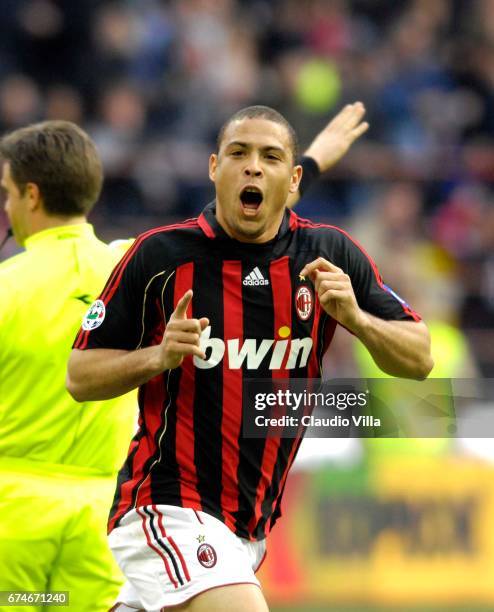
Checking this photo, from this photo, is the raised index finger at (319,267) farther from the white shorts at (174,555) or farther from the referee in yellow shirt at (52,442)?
the referee in yellow shirt at (52,442)

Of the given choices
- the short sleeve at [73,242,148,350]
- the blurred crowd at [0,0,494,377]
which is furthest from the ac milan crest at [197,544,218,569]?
the blurred crowd at [0,0,494,377]

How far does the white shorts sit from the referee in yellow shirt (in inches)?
22.1

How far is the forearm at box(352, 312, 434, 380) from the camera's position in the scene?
3.99 meters

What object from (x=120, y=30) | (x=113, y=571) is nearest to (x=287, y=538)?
(x=113, y=571)

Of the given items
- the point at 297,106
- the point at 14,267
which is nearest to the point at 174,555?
the point at 14,267

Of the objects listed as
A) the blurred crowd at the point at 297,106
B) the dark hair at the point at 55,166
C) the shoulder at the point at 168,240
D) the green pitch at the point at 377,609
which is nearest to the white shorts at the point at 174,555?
the shoulder at the point at 168,240

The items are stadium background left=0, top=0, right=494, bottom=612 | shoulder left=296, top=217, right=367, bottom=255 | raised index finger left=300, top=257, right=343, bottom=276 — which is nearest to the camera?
raised index finger left=300, top=257, right=343, bottom=276

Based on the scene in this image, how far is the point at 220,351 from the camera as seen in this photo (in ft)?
13.7

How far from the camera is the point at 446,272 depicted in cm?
1198

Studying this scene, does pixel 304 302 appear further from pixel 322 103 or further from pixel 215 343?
pixel 322 103

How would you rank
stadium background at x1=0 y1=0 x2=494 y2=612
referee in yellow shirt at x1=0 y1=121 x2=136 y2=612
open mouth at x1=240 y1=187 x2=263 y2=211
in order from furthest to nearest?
stadium background at x1=0 y1=0 x2=494 y2=612 → referee in yellow shirt at x1=0 y1=121 x2=136 y2=612 → open mouth at x1=240 y1=187 x2=263 y2=211

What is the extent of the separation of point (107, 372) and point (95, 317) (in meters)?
0.23

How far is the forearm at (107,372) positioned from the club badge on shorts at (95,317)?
9cm

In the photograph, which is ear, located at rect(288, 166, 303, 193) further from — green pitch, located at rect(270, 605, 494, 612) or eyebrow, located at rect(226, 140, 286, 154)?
green pitch, located at rect(270, 605, 494, 612)
